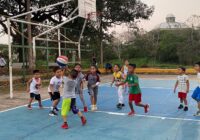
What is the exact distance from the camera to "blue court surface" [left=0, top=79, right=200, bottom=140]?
22.8 ft

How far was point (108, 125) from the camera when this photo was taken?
795 cm

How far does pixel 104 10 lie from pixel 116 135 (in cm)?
2079

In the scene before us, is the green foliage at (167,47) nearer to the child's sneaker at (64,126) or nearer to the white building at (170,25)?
the white building at (170,25)

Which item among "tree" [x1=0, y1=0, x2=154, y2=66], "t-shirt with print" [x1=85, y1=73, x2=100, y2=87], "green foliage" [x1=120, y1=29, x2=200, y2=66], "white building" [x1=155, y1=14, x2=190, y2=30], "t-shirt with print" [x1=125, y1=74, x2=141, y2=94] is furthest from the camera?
"white building" [x1=155, y1=14, x2=190, y2=30]

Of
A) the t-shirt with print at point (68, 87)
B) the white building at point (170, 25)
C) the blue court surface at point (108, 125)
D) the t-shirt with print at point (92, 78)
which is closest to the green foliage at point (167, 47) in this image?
the white building at point (170, 25)

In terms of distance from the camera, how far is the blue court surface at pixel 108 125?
6.95 m

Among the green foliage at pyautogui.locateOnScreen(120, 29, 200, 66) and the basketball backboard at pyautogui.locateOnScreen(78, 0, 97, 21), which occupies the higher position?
the basketball backboard at pyautogui.locateOnScreen(78, 0, 97, 21)

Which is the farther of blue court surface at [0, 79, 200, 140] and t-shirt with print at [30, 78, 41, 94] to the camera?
t-shirt with print at [30, 78, 41, 94]

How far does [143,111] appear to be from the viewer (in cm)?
973

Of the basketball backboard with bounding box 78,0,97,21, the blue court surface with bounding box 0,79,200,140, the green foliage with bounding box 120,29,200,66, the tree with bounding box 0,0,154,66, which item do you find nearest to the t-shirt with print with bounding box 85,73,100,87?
the blue court surface with bounding box 0,79,200,140

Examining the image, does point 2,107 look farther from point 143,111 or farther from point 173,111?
point 173,111

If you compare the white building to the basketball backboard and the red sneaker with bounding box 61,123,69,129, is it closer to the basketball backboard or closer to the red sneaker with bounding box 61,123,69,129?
the basketball backboard

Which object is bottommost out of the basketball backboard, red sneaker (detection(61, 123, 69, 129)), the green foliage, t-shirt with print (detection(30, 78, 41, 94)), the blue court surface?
the blue court surface

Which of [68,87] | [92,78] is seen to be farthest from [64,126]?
[92,78]
